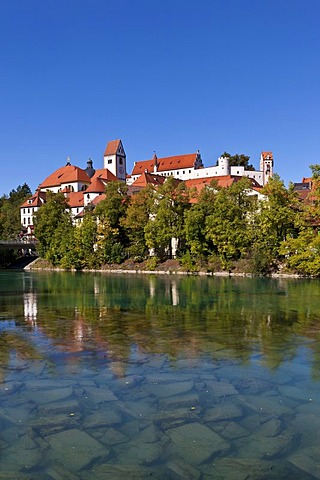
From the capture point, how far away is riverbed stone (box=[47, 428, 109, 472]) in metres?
7.35

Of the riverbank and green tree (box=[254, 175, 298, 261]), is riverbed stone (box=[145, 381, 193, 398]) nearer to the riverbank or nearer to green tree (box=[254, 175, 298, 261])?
the riverbank

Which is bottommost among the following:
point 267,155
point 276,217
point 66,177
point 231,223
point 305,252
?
point 305,252

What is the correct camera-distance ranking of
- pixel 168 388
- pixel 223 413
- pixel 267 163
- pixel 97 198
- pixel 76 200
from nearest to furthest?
pixel 223 413 → pixel 168 388 → pixel 97 198 → pixel 76 200 → pixel 267 163

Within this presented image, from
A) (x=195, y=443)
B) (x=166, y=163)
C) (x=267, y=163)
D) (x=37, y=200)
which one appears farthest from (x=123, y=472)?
(x=166, y=163)

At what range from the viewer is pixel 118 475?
22.6 ft

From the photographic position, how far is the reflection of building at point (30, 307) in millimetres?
21281

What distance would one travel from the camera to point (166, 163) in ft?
417

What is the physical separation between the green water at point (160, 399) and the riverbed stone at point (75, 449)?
0.02 meters

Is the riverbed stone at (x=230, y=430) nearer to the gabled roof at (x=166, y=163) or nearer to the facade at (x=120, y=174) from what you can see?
the facade at (x=120, y=174)

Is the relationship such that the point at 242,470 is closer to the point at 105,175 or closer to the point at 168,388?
the point at 168,388

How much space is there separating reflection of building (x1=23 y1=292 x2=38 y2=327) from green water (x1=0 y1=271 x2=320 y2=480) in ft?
3.92

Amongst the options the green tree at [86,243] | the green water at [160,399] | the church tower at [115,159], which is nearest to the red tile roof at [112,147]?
the church tower at [115,159]

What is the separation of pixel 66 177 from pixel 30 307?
90015mm

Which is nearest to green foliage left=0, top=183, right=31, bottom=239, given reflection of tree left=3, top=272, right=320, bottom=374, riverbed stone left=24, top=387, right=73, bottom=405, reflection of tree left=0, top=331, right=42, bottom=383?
reflection of tree left=3, top=272, right=320, bottom=374
